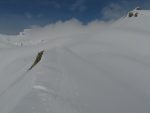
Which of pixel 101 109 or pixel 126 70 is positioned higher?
pixel 101 109

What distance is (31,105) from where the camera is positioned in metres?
9.38

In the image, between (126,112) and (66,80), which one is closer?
(126,112)

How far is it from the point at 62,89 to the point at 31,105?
260 centimetres

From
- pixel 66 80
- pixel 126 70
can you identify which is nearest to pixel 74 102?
pixel 66 80

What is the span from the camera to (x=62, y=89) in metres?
11.8

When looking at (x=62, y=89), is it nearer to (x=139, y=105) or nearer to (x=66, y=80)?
(x=66, y=80)

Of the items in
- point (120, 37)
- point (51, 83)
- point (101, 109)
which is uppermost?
point (51, 83)

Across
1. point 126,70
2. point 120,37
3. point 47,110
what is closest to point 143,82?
point 126,70

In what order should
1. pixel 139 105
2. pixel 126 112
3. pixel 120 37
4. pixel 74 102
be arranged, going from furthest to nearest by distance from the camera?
pixel 120 37, pixel 139 105, pixel 126 112, pixel 74 102

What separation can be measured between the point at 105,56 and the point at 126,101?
1105 centimetres

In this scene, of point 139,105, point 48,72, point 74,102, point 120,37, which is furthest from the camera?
point 120,37

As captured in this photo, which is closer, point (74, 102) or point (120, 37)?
point (74, 102)

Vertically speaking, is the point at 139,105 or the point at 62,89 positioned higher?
the point at 62,89

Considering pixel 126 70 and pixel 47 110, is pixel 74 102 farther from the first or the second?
pixel 126 70
